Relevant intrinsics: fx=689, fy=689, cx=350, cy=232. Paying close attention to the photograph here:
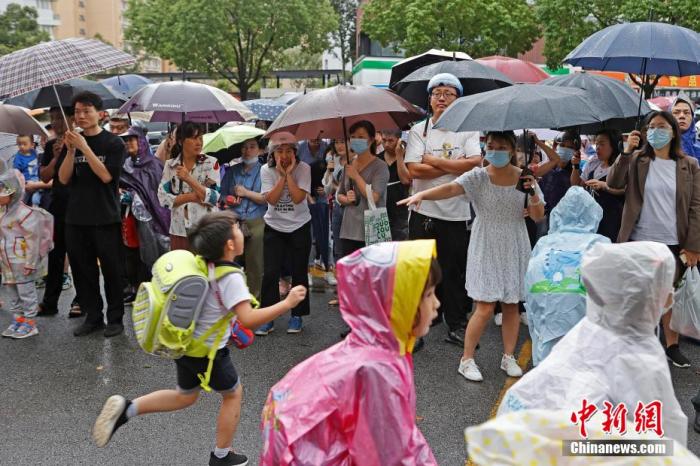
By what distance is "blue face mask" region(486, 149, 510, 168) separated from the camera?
468cm

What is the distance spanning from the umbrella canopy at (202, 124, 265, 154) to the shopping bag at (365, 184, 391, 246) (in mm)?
1615

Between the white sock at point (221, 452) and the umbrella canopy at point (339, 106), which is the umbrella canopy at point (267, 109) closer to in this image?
the umbrella canopy at point (339, 106)

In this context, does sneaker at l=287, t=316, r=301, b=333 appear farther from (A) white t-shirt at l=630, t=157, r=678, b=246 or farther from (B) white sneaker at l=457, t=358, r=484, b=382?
(A) white t-shirt at l=630, t=157, r=678, b=246

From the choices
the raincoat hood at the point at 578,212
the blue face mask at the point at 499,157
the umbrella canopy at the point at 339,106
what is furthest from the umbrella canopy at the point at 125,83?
the raincoat hood at the point at 578,212

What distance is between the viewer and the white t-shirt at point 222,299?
3.34m

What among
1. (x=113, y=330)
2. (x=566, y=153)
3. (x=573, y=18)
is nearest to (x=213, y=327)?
(x=113, y=330)

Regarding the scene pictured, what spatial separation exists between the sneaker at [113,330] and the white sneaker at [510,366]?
321cm

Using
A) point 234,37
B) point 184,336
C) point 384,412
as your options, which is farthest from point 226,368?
point 234,37

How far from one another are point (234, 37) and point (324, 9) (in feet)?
13.5

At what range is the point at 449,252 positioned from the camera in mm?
5602

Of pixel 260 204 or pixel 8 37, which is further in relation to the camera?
pixel 8 37

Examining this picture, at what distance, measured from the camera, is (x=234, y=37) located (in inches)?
1096

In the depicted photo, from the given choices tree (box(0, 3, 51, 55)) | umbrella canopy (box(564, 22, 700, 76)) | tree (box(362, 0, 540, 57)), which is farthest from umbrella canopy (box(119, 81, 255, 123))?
tree (box(0, 3, 51, 55))

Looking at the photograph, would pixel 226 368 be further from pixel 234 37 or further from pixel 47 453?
pixel 234 37
